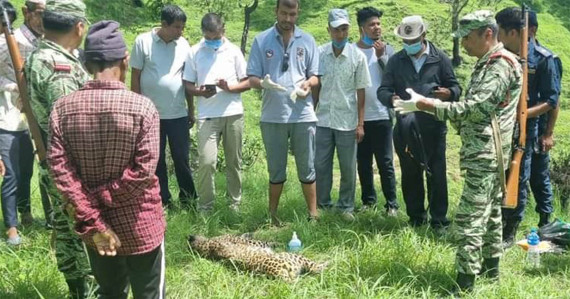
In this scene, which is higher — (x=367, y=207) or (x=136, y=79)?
(x=136, y=79)

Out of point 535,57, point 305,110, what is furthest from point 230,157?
point 535,57

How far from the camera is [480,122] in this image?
3559 millimetres

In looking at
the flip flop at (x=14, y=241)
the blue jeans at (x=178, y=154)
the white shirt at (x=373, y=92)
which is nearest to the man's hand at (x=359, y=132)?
the white shirt at (x=373, y=92)

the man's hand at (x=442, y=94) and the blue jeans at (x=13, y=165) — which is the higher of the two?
the man's hand at (x=442, y=94)

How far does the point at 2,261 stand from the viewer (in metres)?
3.90

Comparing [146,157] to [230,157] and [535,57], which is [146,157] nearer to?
[230,157]

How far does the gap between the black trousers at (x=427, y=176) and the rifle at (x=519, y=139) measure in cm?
87

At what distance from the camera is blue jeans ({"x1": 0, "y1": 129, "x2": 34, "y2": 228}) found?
178 inches

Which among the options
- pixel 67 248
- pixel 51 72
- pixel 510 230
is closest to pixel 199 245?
pixel 67 248

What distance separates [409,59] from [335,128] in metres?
0.92

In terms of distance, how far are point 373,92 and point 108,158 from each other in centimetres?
326

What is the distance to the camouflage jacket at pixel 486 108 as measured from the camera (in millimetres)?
3432

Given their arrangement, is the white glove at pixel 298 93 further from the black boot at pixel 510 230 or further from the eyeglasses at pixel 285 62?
the black boot at pixel 510 230

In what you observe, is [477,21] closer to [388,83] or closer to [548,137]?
[388,83]
